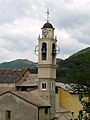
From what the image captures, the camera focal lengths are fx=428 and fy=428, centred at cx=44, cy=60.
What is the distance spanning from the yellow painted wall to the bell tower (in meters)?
8.03

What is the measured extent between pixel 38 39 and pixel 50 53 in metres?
2.42

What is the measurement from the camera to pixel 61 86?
64.1 m

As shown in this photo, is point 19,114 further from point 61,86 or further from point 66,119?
point 61,86

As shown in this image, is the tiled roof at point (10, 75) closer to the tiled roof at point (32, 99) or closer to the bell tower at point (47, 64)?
the bell tower at point (47, 64)

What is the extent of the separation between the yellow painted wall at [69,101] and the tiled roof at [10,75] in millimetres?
6973

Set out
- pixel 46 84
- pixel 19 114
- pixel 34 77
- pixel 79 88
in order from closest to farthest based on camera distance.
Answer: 1. pixel 79 88
2. pixel 19 114
3. pixel 46 84
4. pixel 34 77

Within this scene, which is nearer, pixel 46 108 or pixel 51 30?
pixel 46 108

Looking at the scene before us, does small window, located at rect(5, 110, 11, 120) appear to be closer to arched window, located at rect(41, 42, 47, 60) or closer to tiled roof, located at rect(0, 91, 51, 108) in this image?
tiled roof, located at rect(0, 91, 51, 108)

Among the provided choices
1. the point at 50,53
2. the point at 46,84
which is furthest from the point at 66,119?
the point at 50,53

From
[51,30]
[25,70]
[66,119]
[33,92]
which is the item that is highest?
[51,30]

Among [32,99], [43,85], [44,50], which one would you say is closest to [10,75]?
[43,85]

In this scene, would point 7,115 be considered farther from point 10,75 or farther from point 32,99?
point 10,75

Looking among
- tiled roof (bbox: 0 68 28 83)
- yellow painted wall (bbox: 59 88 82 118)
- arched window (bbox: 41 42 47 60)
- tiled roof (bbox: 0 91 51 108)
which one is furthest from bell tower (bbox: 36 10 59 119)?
yellow painted wall (bbox: 59 88 82 118)

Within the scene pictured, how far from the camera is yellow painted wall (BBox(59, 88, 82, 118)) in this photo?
63447mm
